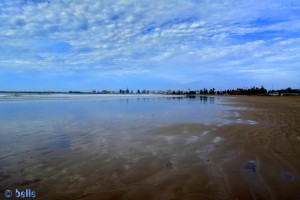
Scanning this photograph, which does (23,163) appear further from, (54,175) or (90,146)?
(90,146)

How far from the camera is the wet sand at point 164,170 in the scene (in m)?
4.55


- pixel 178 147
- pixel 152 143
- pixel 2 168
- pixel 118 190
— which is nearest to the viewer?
pixel 118 190

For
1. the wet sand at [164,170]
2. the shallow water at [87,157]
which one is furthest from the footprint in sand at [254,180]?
the shallow water at [87,157]

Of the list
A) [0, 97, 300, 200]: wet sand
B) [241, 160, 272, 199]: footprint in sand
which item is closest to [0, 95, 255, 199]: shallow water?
[0, 97, 300, 200]: wet sand

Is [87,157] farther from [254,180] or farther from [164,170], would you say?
[254,180]

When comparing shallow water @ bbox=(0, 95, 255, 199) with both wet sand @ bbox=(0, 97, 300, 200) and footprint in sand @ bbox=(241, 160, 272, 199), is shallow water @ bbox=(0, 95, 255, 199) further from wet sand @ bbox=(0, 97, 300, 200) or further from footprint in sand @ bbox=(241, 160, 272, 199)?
footprint in sand @ bbox=(241, 160, 272, 199)

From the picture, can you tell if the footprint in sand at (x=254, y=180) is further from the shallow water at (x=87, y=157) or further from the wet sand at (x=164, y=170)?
the shallow water at (x=87, y=157)

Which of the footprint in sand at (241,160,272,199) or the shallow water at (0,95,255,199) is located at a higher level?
the shallow water at (0,95,255,199)

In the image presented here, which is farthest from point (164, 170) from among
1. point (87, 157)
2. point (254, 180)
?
point (87, 157)

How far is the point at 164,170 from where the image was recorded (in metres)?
5.73

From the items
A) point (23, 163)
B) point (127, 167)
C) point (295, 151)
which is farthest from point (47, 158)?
point (295, 151)

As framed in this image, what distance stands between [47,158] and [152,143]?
10.8 feet

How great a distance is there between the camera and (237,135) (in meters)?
10.2

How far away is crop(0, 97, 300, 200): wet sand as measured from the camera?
4.55 metres
